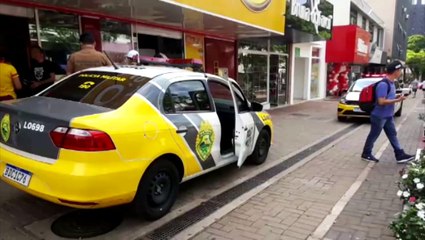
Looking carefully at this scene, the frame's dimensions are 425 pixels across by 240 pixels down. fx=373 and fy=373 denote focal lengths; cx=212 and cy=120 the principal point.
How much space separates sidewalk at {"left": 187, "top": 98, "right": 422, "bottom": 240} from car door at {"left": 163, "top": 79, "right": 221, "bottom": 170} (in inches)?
31.7

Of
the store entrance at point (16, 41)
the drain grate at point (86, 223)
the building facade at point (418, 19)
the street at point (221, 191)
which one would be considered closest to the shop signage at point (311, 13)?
the street at point (221, 191)

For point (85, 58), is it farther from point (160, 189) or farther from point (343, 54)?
point (343, 54)

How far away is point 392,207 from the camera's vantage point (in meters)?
4.68

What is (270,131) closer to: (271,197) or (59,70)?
(271,197)

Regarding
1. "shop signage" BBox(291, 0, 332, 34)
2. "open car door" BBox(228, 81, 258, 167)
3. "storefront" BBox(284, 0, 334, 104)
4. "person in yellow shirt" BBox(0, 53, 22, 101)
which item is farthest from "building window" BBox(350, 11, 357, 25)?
"person in yellow shirt" BBox(0, 53, 22, 101)

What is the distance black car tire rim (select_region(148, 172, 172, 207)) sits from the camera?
4.05 m

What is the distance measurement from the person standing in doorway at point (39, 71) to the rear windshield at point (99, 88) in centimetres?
248

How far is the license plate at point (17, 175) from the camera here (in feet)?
11.5

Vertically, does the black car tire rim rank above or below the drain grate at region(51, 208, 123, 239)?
above

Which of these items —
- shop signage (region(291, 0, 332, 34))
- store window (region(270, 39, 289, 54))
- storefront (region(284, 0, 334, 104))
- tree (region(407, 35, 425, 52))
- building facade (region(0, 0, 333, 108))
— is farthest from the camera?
tree (region(407, 35, 425, 52))

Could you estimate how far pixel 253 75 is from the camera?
15.2m

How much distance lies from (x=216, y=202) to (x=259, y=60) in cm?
1136

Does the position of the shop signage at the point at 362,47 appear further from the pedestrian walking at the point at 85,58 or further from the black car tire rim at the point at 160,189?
the black car tire rim at the point at 160,189

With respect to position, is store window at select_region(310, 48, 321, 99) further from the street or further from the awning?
the street
